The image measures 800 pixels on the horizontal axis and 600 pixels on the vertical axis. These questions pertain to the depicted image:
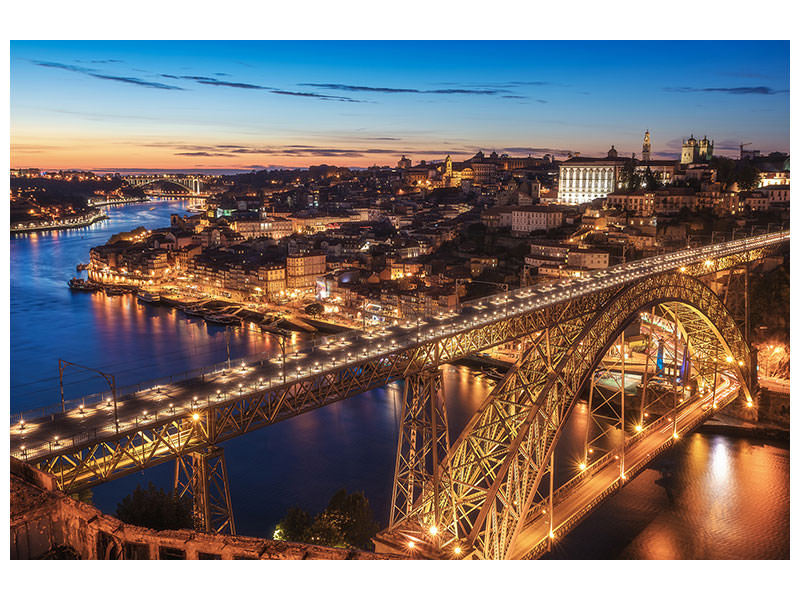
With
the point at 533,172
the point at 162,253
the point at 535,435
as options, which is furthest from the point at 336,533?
the point at 533,172

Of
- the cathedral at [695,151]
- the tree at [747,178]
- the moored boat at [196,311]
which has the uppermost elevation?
the cathedral at [695,151]

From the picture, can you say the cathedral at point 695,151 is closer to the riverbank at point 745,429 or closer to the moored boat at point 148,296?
the riverbank at point 745,429

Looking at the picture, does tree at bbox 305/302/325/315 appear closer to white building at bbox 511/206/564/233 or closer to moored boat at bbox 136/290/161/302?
moored boat at bbox 136/290/161/302

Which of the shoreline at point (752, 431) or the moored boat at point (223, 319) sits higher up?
the moored boat at point (223, 319)

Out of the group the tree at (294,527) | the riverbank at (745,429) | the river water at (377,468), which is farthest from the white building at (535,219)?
the tree at (294,527)

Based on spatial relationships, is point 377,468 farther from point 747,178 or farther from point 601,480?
point 747,178

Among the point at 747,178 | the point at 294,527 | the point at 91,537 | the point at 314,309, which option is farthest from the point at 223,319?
the point at 91,537
